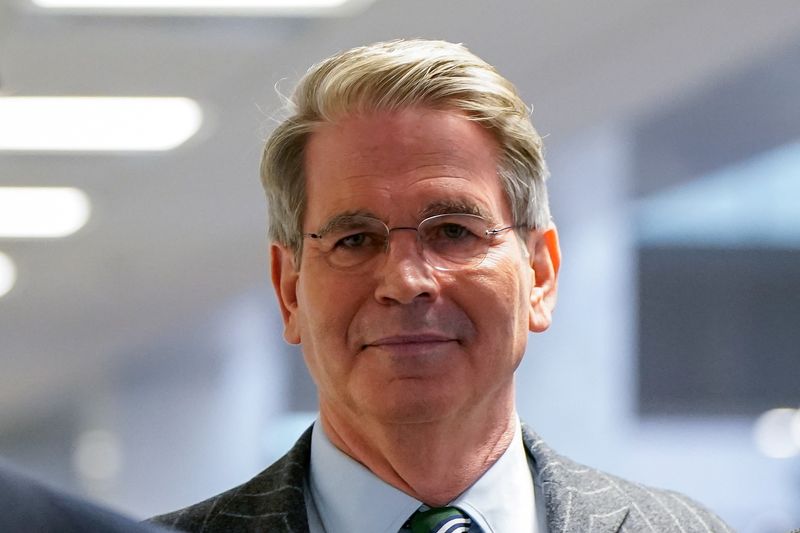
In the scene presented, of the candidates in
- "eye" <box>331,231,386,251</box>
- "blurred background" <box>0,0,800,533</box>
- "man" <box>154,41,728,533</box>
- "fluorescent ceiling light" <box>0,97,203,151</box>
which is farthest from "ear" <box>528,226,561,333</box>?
"fluorescent ceiling light" <box>0,97,203,151</box>

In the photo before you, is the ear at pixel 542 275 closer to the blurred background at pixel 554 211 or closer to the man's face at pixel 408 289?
the man's face at pixel 408 289

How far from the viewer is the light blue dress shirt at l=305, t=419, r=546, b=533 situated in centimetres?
131

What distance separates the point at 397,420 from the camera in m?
1.29

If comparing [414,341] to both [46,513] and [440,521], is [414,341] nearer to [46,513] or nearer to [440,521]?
[440,521]

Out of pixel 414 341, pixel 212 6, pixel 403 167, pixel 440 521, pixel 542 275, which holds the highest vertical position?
pixel 212 6

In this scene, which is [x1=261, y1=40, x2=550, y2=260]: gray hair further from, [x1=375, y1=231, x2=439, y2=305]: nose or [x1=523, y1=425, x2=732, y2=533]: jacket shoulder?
[x1=523, y1=425, x2=732, y2=533]: jacket shoulder

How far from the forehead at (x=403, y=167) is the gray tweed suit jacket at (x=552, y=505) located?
1.06 ft

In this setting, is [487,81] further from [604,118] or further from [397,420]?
[604,118]

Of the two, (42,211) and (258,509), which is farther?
(42,211)

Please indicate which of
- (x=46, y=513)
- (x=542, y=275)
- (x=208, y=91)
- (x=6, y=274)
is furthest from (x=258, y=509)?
(x=6, y=274)

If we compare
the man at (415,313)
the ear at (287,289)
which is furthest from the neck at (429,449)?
the ear at (287,289)

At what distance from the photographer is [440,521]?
128 cm

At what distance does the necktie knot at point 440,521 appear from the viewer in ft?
4.19

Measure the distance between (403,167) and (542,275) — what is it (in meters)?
0.28
